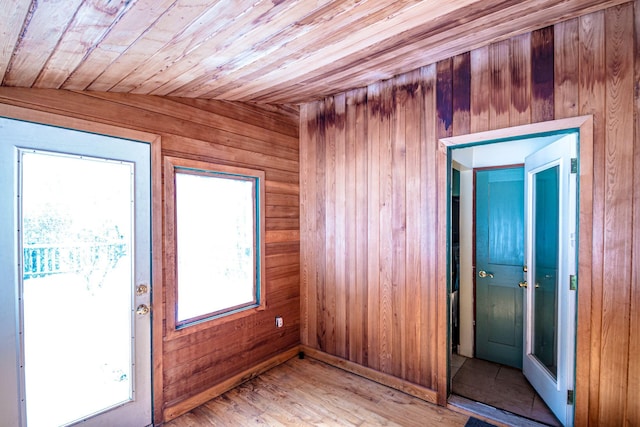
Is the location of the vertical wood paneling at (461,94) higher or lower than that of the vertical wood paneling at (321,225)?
higher

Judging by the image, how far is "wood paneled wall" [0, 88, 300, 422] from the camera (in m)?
2.14

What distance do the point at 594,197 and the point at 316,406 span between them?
252 centimetres

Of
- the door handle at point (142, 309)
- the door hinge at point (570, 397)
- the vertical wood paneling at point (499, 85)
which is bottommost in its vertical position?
the door hinge at point (570, 397)

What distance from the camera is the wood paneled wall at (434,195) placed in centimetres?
185

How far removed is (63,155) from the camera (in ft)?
6.26

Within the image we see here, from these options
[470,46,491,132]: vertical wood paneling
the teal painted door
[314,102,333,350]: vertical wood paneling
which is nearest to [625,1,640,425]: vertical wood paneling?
[470,46,491,132]: vertical wood paneling

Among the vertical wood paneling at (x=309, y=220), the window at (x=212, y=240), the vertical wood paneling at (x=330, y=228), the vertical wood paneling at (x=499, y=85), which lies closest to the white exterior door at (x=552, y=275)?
the vertical wood paneling at (x=499, y=85)

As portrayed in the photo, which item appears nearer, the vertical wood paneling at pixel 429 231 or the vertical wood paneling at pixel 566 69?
the vertical wood paneling at pixel 566 69

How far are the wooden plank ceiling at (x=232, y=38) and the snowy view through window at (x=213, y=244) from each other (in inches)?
32.3

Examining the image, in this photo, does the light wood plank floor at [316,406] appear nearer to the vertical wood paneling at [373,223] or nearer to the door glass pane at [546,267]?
the vertical wood paneling at [373,223]

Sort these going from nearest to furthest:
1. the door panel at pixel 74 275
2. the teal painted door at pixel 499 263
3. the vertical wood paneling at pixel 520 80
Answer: the door panel at pixel 74 275 → the vertical wood paneling at pixel 520 80 → the teal painted door at pixel 499 263

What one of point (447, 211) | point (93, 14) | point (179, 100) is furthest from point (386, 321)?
point (93, 14)

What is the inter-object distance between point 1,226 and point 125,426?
5.07ft

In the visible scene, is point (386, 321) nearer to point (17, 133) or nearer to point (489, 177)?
point (489, 177)
